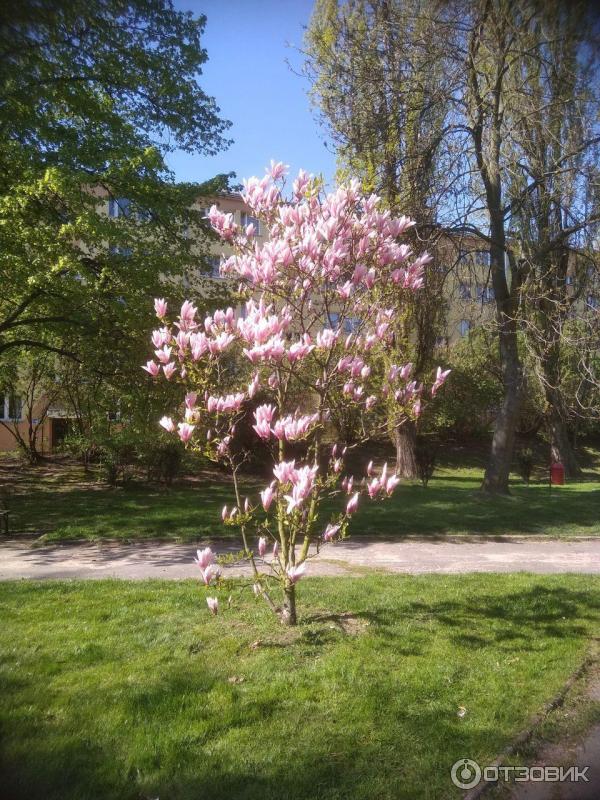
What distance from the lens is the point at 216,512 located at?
42.3 feet

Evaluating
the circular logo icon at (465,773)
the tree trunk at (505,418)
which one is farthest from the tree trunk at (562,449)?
the circular logo icon at (465,773)

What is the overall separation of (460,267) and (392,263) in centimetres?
970

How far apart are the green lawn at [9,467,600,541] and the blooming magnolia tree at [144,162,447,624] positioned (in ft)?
20.0

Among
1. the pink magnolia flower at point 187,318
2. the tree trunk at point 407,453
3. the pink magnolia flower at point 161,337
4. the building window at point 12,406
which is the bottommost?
the tree trunk at point 407,453

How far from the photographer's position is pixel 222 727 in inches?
134

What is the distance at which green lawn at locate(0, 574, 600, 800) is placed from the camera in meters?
2.95

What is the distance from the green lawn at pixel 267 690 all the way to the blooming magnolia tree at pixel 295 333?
2.00 ft

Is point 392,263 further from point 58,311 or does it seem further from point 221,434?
point 58,311

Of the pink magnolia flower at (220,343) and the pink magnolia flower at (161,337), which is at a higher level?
the pink magnolia flower at (161,337)

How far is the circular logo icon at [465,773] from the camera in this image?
9.53 feet

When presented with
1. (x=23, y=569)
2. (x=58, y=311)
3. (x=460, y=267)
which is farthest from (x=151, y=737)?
(x=460, y=267)

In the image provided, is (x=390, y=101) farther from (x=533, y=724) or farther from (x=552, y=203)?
(x=533, y=724)

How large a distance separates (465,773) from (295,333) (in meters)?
3.14

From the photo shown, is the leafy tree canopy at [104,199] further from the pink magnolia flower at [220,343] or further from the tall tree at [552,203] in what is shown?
the pink magnolia flower at [220,343]
